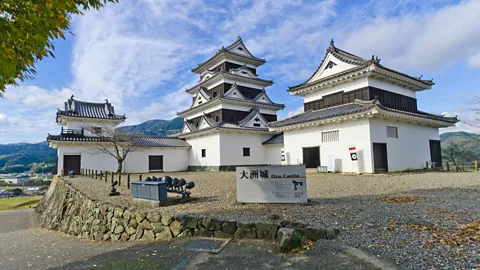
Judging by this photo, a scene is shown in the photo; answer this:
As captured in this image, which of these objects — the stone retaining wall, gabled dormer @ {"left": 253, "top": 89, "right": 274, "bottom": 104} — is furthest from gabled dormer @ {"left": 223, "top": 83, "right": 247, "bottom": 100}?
the stone retaining wall

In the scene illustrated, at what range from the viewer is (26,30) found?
9.33ft

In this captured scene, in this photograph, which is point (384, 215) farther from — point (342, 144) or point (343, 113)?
point (342, 144)

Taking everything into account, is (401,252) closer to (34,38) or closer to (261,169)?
(261,169)

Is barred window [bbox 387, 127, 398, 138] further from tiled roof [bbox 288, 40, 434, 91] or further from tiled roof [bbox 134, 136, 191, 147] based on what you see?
tiled roof [bbox 134, 136, 191, 147]

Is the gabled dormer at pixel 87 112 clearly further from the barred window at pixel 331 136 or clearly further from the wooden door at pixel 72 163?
the barred window at pixel 331 136

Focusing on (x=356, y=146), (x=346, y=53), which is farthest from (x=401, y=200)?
(x=346, y=53)

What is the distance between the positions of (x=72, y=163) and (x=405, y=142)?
25.2 meters

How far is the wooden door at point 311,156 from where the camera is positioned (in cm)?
1702

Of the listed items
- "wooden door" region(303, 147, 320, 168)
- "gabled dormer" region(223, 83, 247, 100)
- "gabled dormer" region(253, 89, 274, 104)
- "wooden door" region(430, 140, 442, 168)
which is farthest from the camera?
"gabled dormer" region(253, 89, 274, 104)

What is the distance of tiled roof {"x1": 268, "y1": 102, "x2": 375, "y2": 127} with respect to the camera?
1425cm

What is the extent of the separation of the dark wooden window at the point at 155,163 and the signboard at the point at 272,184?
1875 centimetres

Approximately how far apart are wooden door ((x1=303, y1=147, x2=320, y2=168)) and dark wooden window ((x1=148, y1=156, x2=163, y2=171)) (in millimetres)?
14060

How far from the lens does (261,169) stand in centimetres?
667

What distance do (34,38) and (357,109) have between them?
47.8 feet
